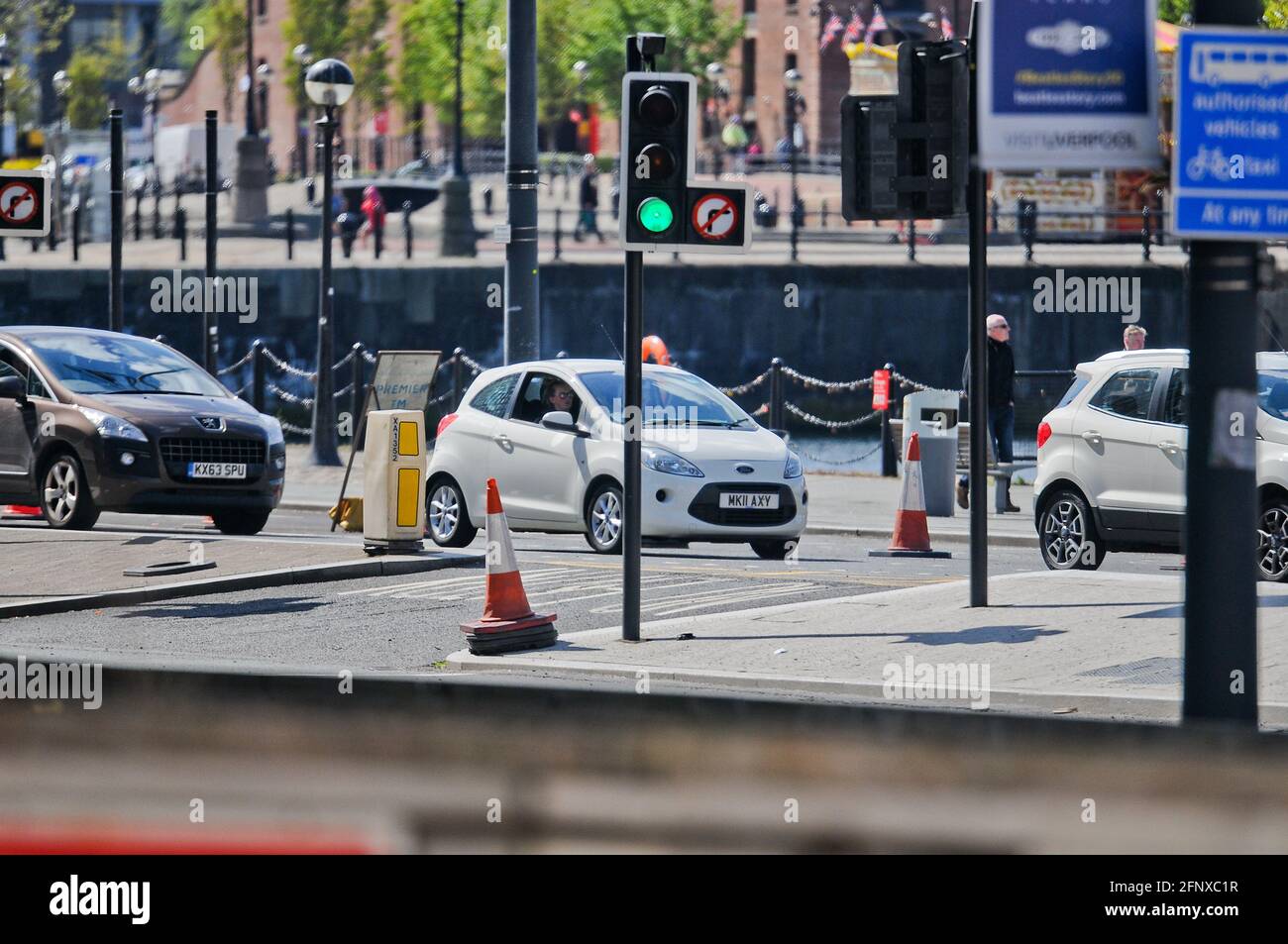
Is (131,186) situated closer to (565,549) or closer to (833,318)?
(833,318)

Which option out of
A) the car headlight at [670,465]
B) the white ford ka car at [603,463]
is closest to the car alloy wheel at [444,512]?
the white ford ka car at [603,463]

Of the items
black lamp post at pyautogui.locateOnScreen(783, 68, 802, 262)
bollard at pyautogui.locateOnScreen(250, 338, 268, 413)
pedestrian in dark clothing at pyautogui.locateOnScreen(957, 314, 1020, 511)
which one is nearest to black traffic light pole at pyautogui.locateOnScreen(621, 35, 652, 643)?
pedestrian in dark clothing at pyautogui.locateOnScreen(957, 314, 1020, 511)

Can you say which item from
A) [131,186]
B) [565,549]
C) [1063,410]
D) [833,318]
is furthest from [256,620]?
[131,186]

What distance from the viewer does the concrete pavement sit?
912 centimetres

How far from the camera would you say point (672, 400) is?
631 inches

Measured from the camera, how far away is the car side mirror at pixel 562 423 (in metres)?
15.8

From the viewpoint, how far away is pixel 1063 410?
1464 cm

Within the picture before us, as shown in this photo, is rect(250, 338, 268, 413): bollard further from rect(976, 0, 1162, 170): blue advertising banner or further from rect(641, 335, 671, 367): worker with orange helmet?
rect(976, 0, 1162, 170): blue advertising banner

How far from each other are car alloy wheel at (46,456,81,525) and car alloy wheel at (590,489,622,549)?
3.65 metres

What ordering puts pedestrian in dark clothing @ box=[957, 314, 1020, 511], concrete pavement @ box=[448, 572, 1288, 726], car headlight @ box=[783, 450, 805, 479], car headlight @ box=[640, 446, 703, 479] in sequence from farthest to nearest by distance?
pedestrian in dark clothing @ box=[957, 314, 1020, 511]
car headlight @ box=[783, 450, 805, 479]
car headlight @ box=[640, 446, 703, 479]
concrete pavement @ box=[448, 572, 1288, 726]

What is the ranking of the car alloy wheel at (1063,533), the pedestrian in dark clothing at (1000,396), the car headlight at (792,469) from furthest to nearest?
the pedestrian in dark clothing at (1000,396)
the car headlight at (792,469)
the car alloy wheel at (1063,533)

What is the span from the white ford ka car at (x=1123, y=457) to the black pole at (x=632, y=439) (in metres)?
4.37

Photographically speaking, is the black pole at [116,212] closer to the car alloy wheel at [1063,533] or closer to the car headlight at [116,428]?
the car headlight at [116,428]
